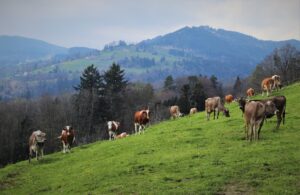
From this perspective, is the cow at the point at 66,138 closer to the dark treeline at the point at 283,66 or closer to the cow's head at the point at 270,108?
the cow's head at the point at 270,108

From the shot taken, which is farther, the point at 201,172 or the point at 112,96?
the point at 112,96

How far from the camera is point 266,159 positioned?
2067 cm

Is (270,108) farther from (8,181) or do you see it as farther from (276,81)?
(276,81)

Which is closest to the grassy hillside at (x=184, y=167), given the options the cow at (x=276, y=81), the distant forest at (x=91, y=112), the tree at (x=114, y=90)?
the cow at (x=276, y=81)

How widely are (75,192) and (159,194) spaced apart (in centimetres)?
540

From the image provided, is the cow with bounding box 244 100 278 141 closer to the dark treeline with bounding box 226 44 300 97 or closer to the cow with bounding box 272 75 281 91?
the cow with bounding box 272 75 281 91

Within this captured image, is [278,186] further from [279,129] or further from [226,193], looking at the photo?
[279,129]

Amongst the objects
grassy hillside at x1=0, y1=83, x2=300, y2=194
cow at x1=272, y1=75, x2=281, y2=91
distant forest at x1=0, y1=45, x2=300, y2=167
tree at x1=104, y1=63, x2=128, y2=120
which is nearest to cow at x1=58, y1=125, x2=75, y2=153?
grassy hillside at x1=0, y1=83, x2=300, y2=194

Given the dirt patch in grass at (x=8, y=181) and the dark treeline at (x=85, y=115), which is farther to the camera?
the dark treeline at (x=85, y=115)

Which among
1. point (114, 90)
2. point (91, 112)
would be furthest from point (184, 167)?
point (114, 90)

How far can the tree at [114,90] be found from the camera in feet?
330

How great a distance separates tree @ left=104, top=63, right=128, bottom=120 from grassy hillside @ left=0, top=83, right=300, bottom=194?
66708 millimetres

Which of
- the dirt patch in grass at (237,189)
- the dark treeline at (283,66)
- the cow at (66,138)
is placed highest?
the dark treeline at (283,66)

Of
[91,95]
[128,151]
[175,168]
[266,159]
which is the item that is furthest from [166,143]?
[91,95]
